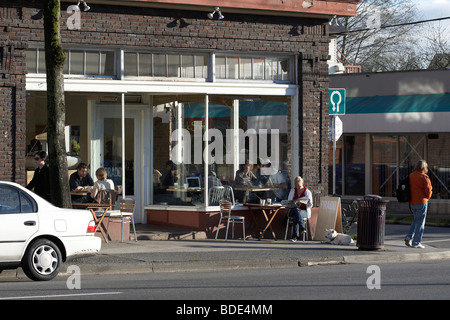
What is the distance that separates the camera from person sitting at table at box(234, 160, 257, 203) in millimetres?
19000

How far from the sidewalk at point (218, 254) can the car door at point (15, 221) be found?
1241 millimetres

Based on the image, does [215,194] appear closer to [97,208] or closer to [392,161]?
[97,208]

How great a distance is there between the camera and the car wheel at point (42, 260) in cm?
1249

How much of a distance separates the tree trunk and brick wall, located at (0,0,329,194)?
1.94 metres

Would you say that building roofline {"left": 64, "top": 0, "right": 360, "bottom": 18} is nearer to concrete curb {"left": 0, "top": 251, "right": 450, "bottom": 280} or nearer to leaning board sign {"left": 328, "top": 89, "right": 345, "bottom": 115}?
leaning board sign {"left": 328, "top": 89, "right": 345, "bottom": 115}

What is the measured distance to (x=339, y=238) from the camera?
17.9 metres

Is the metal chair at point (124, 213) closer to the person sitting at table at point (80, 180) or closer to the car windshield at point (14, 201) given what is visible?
the person sitting at table at point (80, 180)

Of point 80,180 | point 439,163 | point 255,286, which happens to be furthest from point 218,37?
point 439,163

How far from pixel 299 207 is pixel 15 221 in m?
7.71

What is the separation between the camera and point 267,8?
18.4 m

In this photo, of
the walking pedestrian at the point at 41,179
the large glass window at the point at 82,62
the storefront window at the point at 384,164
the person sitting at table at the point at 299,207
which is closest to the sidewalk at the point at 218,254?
the person sitting at table at the point at 299,207

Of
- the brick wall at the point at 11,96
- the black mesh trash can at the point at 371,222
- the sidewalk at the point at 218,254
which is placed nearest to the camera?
the sidewalk at the point at 218,254

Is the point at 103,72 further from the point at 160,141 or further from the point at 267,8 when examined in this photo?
the point at 267,8

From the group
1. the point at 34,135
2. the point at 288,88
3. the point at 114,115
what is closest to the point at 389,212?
the point at 288,88
